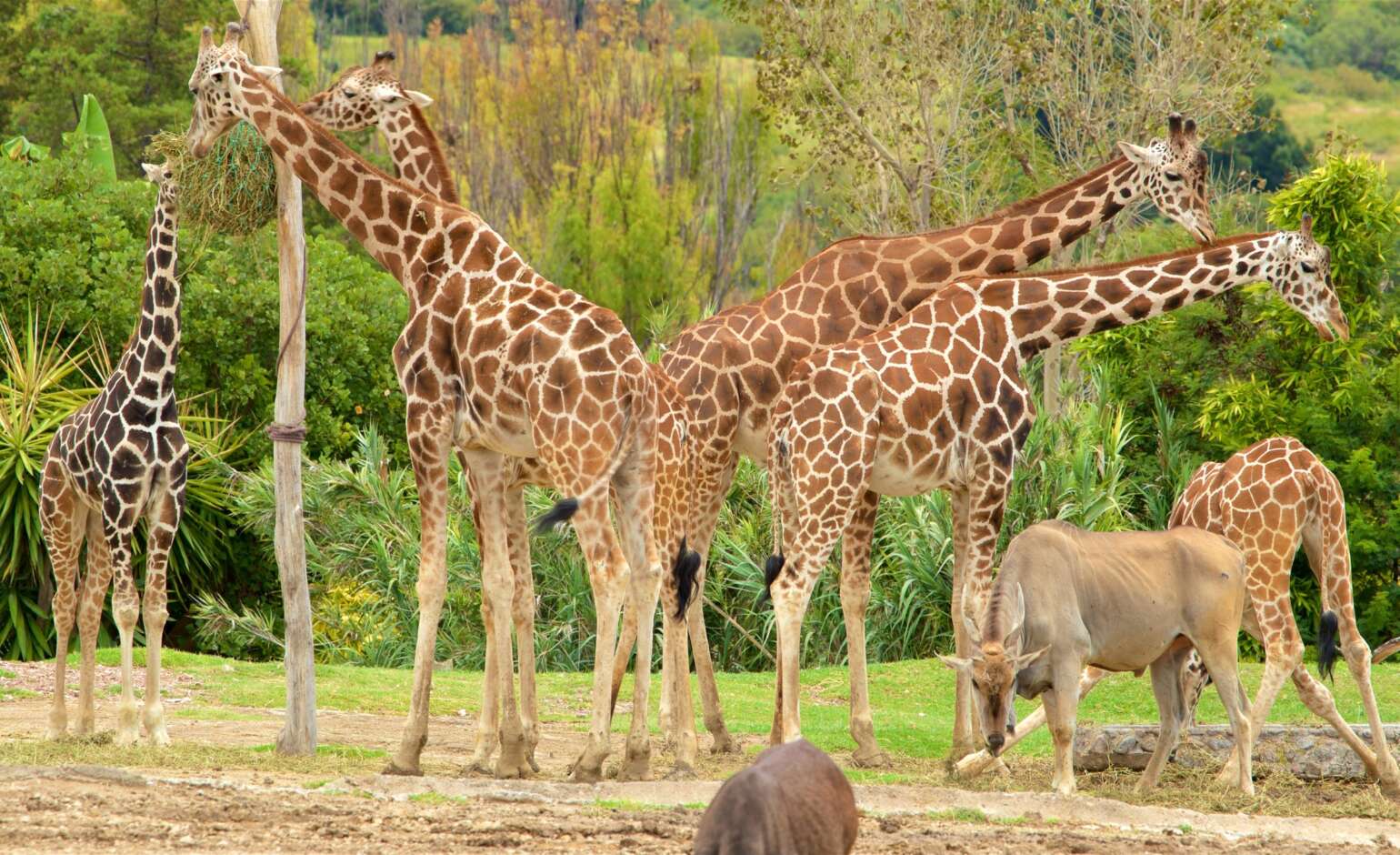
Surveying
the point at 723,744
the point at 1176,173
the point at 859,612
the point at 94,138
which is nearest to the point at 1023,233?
the point at 1176,173

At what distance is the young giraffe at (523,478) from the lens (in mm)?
9445

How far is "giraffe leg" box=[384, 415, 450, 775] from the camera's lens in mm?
8906

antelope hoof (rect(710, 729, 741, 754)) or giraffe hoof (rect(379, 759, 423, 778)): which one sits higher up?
giraffe hoof (rect(379, 759, 423, 778))

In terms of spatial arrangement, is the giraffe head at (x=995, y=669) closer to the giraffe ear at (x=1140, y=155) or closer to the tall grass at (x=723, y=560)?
the giraffe ear at (x=1140, y=155)

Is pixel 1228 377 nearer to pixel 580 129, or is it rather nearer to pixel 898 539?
pixel 898 539

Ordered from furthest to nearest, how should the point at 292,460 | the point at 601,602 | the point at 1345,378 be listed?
1. the point at 1345,378
2. the point at 292,460
3. the point at 601,602

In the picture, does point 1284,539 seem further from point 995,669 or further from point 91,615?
point 91,615

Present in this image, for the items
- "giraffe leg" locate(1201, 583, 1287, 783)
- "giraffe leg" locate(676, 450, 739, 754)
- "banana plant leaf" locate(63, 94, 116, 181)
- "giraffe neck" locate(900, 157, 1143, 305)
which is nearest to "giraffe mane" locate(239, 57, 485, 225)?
"giraffe leg" locate(676, 450, 739, 754)

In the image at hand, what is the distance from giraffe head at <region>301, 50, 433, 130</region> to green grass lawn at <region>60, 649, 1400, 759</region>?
4.44 meters

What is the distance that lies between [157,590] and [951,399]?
16.0 ft

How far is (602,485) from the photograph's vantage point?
866 centimetres

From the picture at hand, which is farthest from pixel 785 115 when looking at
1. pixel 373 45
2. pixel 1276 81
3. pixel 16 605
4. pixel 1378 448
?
pixel 1276 81

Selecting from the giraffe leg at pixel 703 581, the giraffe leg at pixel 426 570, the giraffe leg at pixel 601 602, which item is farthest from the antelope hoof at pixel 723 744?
the giraffe leg at pixel 426 570

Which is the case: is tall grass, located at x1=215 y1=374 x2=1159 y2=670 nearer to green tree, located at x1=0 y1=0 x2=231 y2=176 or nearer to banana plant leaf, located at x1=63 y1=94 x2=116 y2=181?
banana plant leaf, located at x1=63 y1=94 x2=116 y2=181
